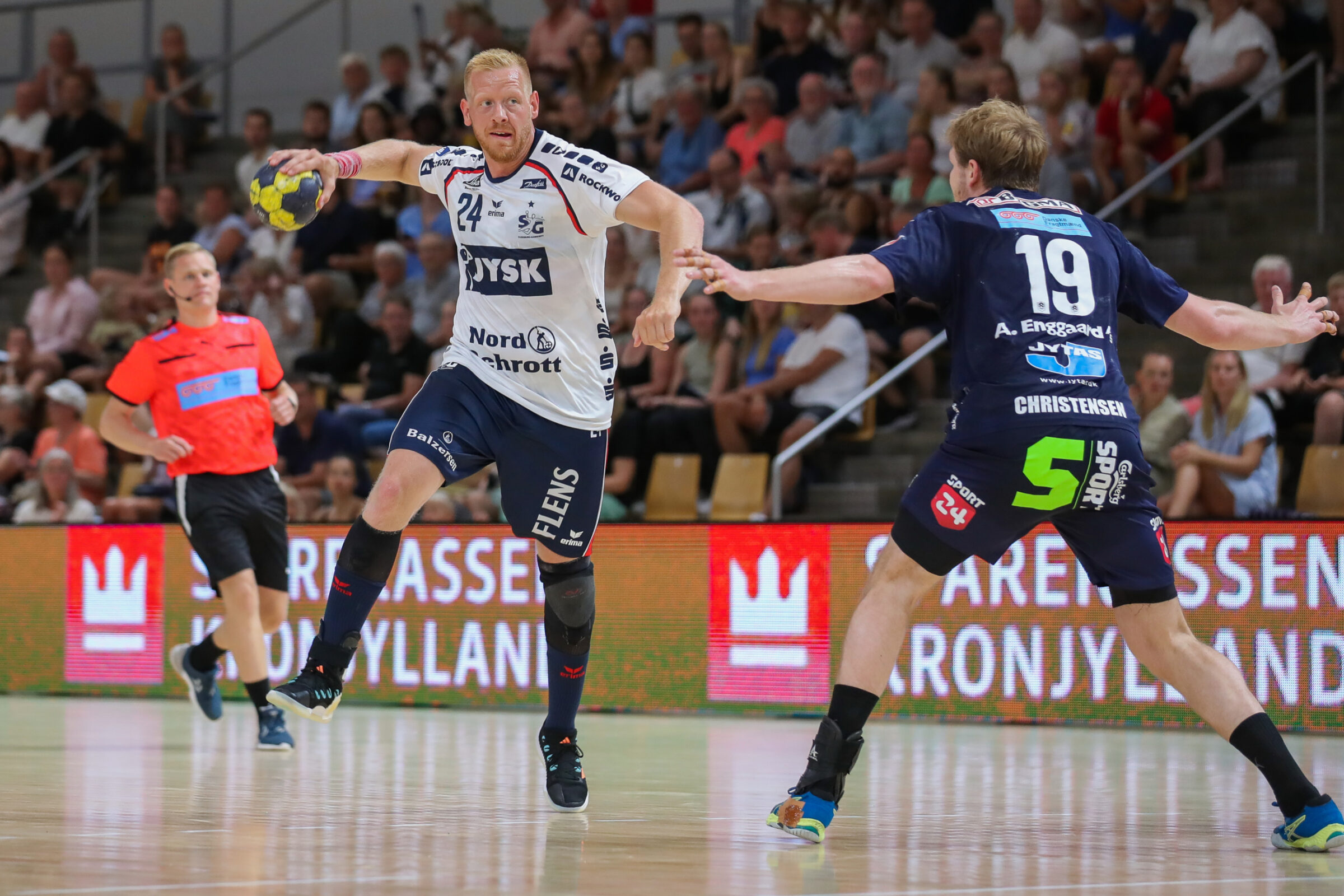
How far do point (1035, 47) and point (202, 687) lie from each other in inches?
332

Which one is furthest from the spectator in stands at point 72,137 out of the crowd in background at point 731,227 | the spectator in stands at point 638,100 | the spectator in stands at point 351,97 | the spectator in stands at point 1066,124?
the spectator in stands at point 1066,124

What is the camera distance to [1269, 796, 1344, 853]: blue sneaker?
5.11 meters

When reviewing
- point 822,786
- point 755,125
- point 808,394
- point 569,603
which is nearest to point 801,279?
point 822,786

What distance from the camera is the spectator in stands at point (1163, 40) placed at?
13.7m

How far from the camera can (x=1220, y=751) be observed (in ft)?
28.7

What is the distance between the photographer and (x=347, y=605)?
6.07 metres

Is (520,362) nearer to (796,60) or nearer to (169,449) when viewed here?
(169,449)

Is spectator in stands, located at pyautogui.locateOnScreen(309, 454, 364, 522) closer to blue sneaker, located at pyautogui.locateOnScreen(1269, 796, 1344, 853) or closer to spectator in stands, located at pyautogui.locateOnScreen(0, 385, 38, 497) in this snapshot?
spectator in stands, located at pyautogui.locateOnScreen(0, 385, 38, 497)

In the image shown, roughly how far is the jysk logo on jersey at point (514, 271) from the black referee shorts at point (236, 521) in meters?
2.94

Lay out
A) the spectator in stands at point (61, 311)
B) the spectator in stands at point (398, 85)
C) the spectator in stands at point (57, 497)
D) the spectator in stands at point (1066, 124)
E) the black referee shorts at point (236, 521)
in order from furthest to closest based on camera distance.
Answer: the spectator in stands at point (398, 85), the spectator in stands at point (61, 311), the spectator in stands at point (57, 497), the spectator in stands at point (1066, 124), the black referee shorts at point (236, 521)

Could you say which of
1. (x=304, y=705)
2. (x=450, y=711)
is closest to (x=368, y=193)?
(x=450, y=711)

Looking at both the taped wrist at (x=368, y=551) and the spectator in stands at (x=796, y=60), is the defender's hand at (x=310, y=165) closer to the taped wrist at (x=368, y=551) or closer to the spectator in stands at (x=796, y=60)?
the taped wrist at (x=368, y=551)

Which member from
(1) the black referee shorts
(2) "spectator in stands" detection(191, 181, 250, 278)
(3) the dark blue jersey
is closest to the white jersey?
(3) the dark blue jersey

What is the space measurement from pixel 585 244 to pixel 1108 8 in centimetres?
961
